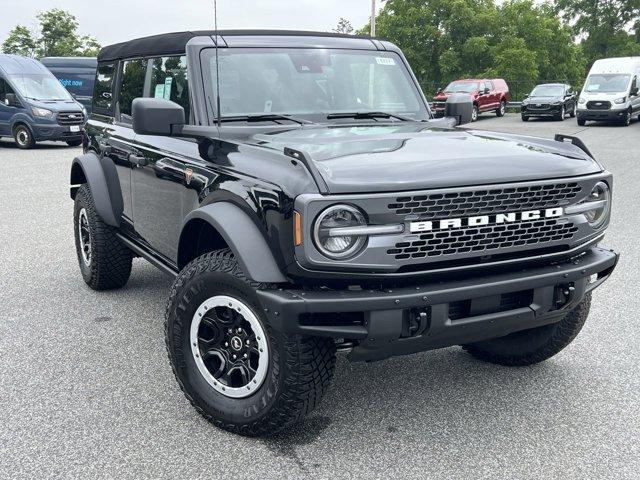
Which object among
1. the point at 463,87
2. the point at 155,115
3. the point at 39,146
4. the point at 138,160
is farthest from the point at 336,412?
the point at 463,87

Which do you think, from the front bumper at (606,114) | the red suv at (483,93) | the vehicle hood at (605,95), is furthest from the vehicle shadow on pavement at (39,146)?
the vehicle hood at (605,95)

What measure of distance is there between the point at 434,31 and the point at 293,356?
44.0m

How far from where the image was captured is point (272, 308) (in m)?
2.85

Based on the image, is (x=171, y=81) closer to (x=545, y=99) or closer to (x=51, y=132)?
(x=51, y=132)

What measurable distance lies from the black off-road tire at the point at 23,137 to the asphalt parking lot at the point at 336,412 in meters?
14.5

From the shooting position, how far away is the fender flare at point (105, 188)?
5.06 m

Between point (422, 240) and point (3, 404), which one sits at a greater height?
point (422, 240)

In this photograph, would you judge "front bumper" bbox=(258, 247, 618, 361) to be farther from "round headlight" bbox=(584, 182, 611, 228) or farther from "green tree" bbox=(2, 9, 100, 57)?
"green tree" bbox=(2, 9, 100, 57)

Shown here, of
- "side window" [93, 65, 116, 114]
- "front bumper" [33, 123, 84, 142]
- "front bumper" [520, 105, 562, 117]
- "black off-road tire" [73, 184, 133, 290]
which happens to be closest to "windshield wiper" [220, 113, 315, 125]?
"black off-road tire" [73, 184, 133, 290]

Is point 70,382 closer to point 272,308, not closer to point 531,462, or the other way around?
point 272,308

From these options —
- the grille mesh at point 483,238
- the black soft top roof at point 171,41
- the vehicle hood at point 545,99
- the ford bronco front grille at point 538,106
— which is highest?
the black soft top roof at point 171,41

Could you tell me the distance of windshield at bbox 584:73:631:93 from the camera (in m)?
26.2

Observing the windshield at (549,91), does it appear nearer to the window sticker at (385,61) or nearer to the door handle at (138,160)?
the window sticker at (385,61)

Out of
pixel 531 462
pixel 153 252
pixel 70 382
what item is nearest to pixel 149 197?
pixel 153 252
